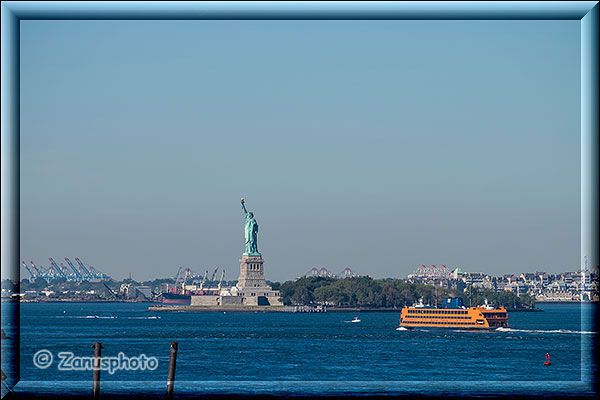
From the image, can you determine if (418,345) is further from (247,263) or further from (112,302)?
(112,302)

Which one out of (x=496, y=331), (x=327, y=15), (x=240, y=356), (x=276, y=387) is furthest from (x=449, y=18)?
(x=496, y=331)

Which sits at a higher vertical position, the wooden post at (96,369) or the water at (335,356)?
the wooden post at (96,369)

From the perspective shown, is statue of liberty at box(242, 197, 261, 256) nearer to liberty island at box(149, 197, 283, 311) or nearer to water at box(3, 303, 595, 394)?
liberty island at box(149, 197, 283, 311)

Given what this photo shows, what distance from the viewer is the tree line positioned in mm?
136250

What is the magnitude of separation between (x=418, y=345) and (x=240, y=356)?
1657 cm

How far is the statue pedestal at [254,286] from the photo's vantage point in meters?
123

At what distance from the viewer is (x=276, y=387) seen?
1534 cm

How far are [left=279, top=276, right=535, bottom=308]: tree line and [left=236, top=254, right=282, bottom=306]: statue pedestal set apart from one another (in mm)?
5764

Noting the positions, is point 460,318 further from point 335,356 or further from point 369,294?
point 369,294

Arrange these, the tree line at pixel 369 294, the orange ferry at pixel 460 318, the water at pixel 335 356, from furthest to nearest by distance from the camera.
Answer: the tree line at pixel 369 294
the orange ferry at pixel 460 318
the water at pixel 335 356

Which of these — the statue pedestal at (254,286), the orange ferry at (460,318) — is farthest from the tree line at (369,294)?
the orange ferry at (460,318)

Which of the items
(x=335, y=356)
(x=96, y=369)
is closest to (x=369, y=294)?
(x=335, y=356)

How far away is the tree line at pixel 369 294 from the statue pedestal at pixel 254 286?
5.76 metres

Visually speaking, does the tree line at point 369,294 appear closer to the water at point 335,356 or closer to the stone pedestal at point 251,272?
the stone pedestal at point 251,272
